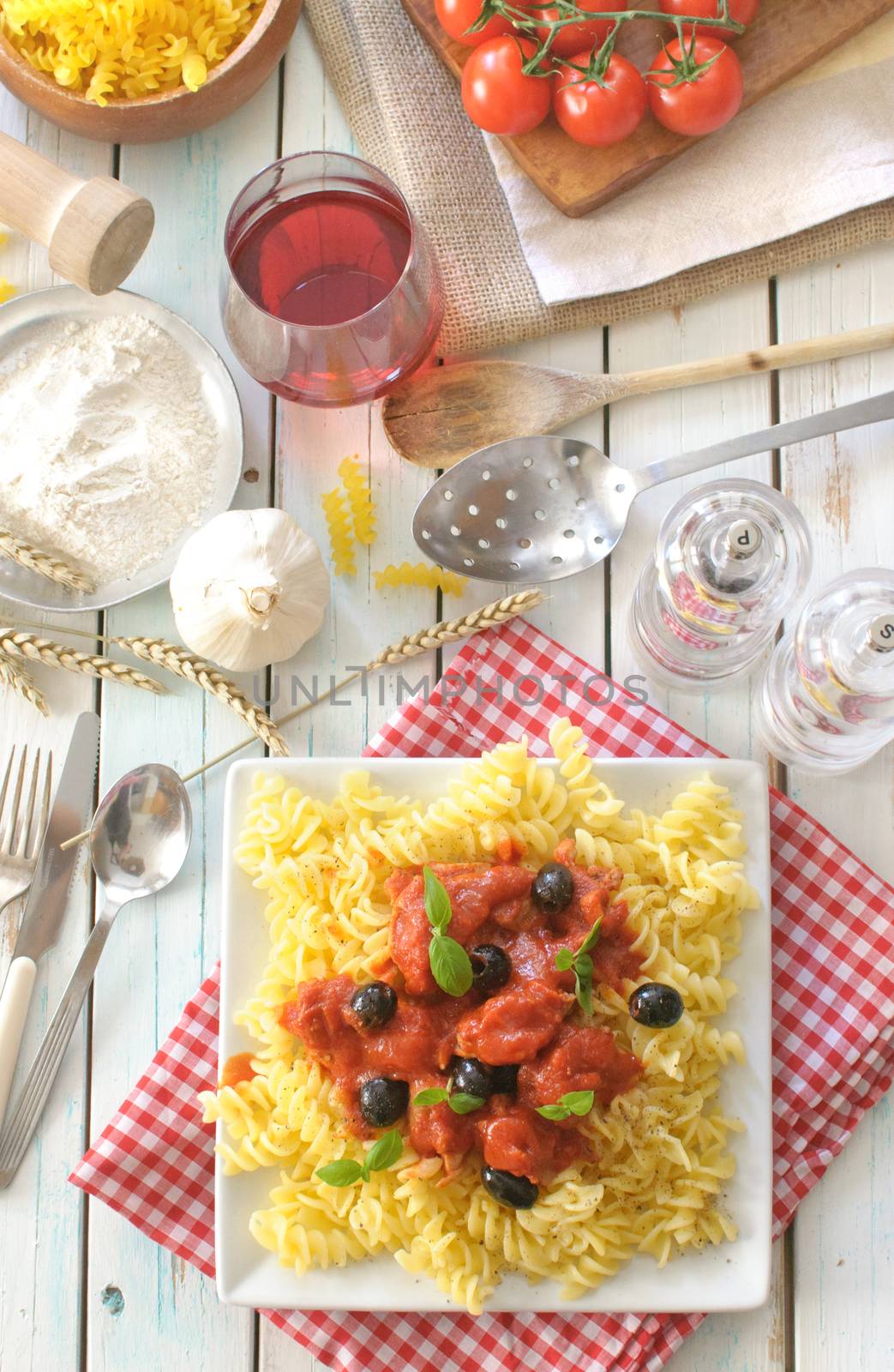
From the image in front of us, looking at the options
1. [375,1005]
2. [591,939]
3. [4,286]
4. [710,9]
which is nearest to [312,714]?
[375,1005]

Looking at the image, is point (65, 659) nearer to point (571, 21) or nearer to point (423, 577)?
point (423, 577)

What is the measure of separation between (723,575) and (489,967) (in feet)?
2.83


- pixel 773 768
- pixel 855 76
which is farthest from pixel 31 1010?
pixel 855 76

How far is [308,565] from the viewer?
2.59m

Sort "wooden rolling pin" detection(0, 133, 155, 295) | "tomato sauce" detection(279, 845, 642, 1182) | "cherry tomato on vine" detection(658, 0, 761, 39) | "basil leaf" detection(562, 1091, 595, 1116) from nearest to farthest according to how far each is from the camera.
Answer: "basil leaf" detection(562, 1091, 595, 1116) < "tomato sauce" detection(279, 845, 642, 1182) < "wooden rolling pin" detection(0, 133, 155, 295) < "cherry tomato on vine" detection(658, 0, 761, 39)

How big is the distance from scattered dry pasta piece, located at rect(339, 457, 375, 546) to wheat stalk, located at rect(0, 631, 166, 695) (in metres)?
0.56

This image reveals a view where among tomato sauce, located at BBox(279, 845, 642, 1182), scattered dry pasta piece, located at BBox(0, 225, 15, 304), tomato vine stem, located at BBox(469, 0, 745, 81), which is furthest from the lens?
scattered dry pasta piece, located at BBox(0, 225, 15, 304)

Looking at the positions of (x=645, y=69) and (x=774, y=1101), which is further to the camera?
(x=645, y=69)

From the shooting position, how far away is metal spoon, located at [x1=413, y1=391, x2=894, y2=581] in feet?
8.78

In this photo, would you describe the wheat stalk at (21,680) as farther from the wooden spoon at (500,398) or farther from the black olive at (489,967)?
the black olive at (489,967)

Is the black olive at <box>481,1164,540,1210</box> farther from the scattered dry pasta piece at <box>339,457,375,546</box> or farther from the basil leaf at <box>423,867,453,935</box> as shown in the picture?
the scattered dry pasta piece at <box>339,457,375,546</box>

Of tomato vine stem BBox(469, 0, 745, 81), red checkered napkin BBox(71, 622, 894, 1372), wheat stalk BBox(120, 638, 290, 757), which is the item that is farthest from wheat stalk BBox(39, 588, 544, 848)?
tomato vine stem BBox(469, 0, 745, 81)

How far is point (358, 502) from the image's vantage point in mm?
2760

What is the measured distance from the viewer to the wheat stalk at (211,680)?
2.65 meters
